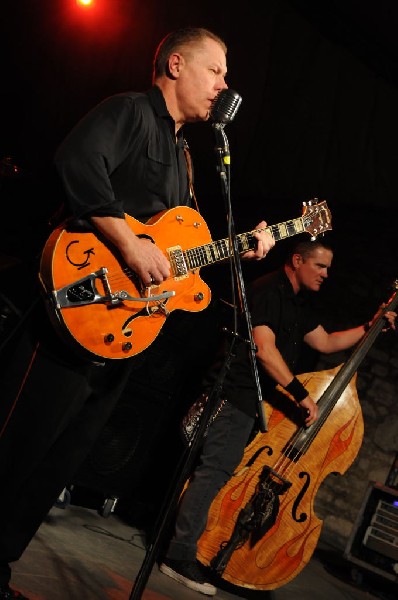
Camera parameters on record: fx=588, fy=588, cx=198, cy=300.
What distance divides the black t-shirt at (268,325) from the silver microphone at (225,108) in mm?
1769

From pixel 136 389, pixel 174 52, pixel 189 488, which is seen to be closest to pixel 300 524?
pixel 189 488

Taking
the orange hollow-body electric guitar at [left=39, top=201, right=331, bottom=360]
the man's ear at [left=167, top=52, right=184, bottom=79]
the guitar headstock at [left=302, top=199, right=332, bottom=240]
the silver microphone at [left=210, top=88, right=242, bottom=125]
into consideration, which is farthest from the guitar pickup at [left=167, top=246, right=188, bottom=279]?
the guitar headstock at [left=302, top=199, right=332, bottom=240]

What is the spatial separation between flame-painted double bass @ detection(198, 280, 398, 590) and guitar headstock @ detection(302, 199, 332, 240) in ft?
3.87

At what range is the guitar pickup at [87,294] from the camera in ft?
6.66

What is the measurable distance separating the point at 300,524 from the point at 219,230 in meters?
4.57

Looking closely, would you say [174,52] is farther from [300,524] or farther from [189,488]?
[300,524]

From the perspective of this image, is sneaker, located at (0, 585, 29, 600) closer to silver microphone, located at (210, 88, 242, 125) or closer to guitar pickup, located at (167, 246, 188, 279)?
guitar pickup, located at (167, 246, 188, 279)

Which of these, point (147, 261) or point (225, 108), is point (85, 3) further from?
Result: point (147, 261)

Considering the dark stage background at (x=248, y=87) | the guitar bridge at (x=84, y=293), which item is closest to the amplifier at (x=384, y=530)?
the dark stage background at (x=248, y=87)

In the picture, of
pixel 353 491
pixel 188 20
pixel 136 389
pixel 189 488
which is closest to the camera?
pixel 189 488

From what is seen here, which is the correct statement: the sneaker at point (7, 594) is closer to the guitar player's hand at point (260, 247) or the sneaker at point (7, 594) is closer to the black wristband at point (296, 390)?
the guitar player's hand at point (260, 247)

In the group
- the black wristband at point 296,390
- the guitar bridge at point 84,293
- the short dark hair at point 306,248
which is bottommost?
the guitar bridge at point 84,293

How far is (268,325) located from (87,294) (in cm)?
206

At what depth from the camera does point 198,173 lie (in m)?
6.69
